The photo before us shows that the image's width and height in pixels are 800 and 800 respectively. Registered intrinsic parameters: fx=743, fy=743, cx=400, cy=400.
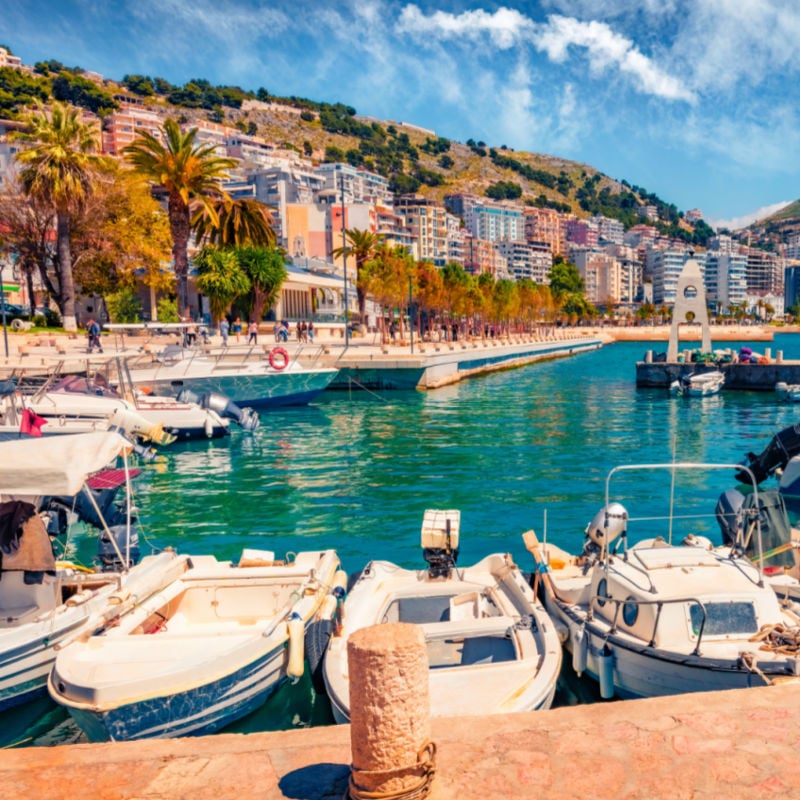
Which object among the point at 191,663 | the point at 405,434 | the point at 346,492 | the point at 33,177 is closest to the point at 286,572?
the point at 191,663

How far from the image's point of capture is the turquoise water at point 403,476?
51.5ft

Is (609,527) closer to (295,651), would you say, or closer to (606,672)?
(606,672)

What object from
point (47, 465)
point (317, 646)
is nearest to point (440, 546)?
point (317, 646)

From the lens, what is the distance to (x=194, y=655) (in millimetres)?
8055

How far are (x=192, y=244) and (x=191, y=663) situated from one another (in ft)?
261

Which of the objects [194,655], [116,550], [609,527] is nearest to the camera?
[194,655]

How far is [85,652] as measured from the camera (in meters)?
8.13

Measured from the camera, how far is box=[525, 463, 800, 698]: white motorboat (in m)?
7.81

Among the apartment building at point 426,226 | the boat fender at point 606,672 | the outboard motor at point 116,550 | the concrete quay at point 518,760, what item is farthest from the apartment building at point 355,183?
the concrete quay at point 518,760

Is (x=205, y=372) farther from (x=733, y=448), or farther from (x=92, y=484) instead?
(x=733, y=448)

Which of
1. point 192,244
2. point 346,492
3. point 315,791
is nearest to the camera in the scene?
point 315,791

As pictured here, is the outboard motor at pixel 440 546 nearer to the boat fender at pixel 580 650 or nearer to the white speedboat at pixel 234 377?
the boat fender at pixel 580 650

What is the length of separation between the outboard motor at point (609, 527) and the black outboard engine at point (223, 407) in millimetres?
20549

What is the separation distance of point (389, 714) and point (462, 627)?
505 cm
